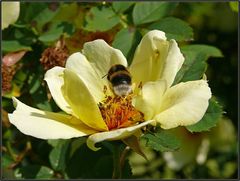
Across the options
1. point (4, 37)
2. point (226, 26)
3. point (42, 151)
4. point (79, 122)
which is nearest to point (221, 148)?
point (226, 26)

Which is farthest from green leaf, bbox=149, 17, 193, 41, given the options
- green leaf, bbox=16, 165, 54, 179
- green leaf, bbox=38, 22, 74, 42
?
green leaf, bbox=16, 165, 54, 179

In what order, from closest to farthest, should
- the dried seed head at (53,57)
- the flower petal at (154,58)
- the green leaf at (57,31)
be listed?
1. the flower petal at (154,58)
2. the dried seed head at (53,57)
3. the green leaf at (57,31)

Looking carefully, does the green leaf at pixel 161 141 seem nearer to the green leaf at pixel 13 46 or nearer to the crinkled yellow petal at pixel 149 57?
the crinkled yellow petal at pixel 149 57

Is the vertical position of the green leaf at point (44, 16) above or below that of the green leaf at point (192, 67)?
above

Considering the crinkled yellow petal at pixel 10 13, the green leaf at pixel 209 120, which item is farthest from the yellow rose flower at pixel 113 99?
the crinkled yellow petal at pixel 10 13

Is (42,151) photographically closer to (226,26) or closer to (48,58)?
(48,58)

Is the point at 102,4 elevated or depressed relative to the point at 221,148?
elevated

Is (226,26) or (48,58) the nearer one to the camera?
(48,58)
